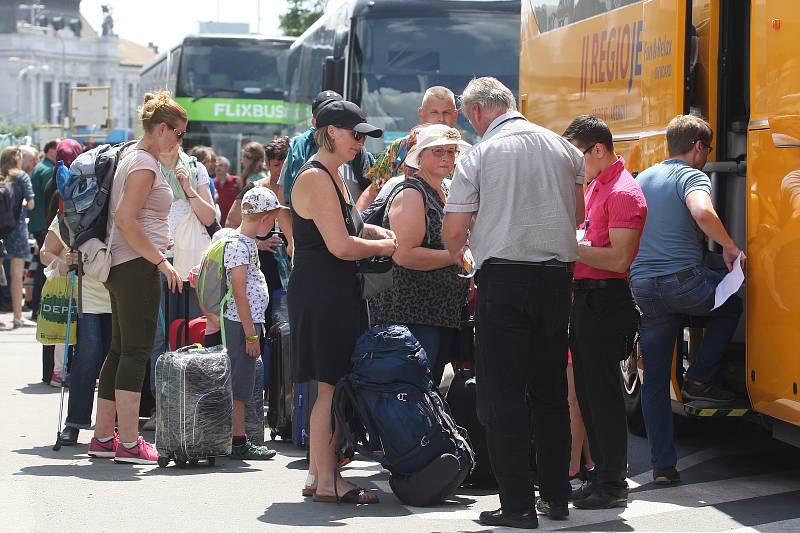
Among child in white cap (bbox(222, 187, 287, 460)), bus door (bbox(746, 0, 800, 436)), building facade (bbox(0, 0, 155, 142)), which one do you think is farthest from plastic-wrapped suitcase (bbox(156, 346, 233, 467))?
building facade (bbox(0, 0, 155, 142))

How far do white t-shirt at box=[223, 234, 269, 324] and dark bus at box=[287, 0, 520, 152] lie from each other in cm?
632

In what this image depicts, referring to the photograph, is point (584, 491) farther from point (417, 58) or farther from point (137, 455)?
point (417, 58)

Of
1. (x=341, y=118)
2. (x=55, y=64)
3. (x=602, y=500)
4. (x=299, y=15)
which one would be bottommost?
(x=602, y=500)

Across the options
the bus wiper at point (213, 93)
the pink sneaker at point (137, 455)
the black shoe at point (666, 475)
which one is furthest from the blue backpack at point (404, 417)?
the bus wiper at point (213, 93)

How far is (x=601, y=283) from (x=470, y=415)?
97cm

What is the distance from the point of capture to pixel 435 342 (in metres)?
7.05

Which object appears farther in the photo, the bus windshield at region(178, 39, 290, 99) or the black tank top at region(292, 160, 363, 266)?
the bus windshield at region(178, 39, 290, 99)

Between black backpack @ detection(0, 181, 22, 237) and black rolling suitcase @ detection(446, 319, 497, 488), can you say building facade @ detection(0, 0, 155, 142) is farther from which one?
black rolling suitcase @ detection(446, 319, 497, 488)

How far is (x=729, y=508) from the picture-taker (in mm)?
6660

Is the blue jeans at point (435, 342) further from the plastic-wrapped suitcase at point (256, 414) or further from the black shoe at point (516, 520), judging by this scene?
the plastic-wrapped suitcase at point (256, 414)

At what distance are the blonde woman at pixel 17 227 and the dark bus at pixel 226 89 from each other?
9.87 metres

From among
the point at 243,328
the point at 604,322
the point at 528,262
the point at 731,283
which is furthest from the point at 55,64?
the point at 528,262

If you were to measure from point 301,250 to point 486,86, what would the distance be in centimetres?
115

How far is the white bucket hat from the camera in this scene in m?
6.89
